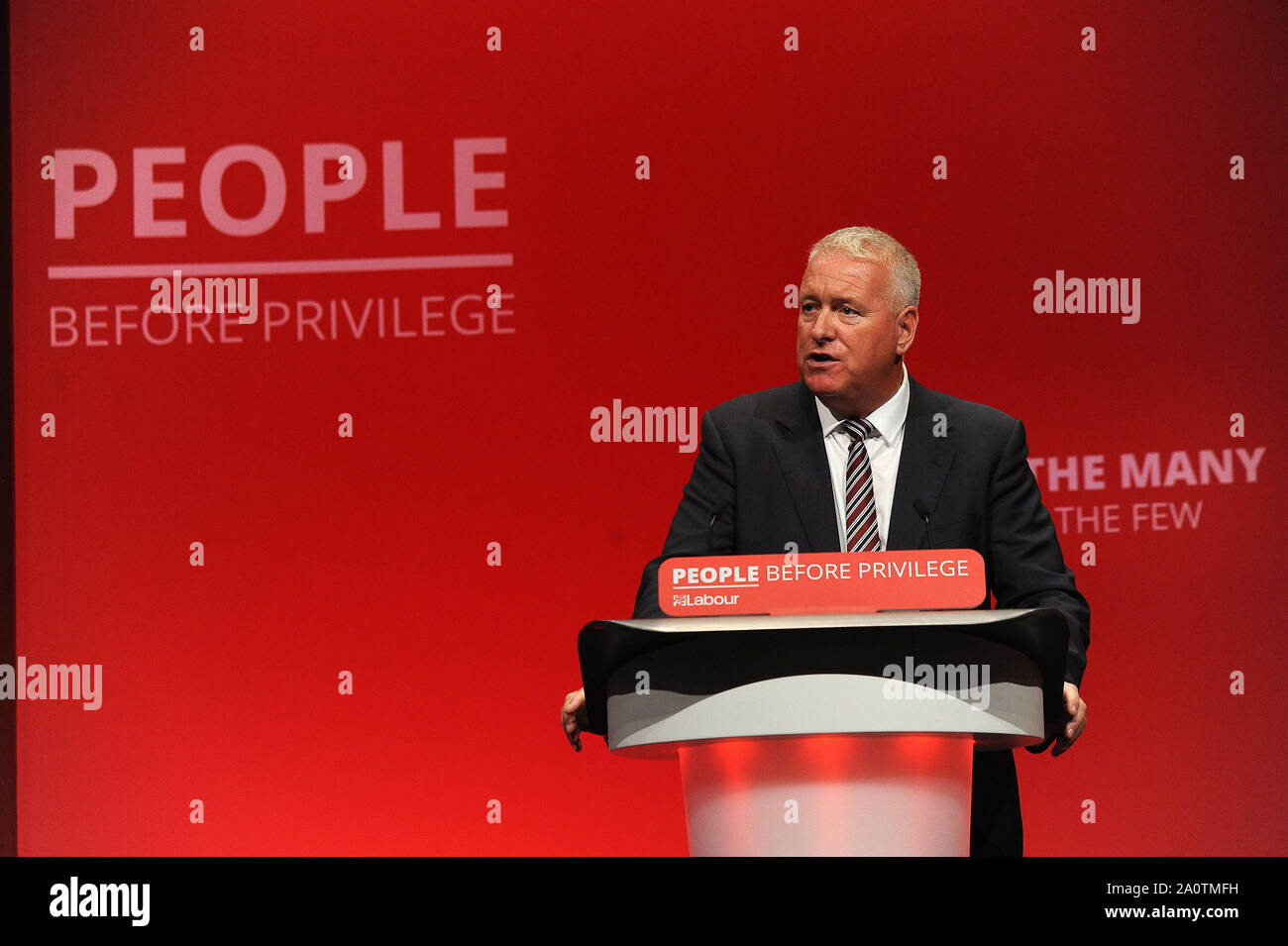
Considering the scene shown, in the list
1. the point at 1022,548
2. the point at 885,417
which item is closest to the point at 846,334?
the point at 885,417

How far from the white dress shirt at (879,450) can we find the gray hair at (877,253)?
148 mm

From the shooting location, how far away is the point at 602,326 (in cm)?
377

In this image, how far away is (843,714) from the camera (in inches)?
59.7

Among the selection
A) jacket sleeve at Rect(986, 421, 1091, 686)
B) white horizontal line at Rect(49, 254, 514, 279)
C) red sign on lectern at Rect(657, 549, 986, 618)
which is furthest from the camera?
white horizontal line at Rect(49, 254, 514, 279)

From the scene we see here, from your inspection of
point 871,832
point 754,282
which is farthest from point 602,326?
point 871,832

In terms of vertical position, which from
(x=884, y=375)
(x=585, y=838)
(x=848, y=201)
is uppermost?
(x=848, y=201)

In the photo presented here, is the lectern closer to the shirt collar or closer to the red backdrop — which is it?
the shirt collar

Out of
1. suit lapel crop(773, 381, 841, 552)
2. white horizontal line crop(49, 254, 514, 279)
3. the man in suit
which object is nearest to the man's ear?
the man in suit

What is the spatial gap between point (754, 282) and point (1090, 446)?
3.07 feet

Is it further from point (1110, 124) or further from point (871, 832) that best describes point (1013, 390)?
point (871, 832)

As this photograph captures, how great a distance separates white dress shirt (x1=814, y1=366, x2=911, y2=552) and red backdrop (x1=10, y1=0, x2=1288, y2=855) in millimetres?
1309

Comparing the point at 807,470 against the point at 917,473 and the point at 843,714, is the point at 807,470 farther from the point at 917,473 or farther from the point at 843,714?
the point at 843,714

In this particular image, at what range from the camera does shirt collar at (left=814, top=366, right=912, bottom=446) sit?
2367 mm

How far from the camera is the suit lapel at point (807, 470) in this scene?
226 cm
